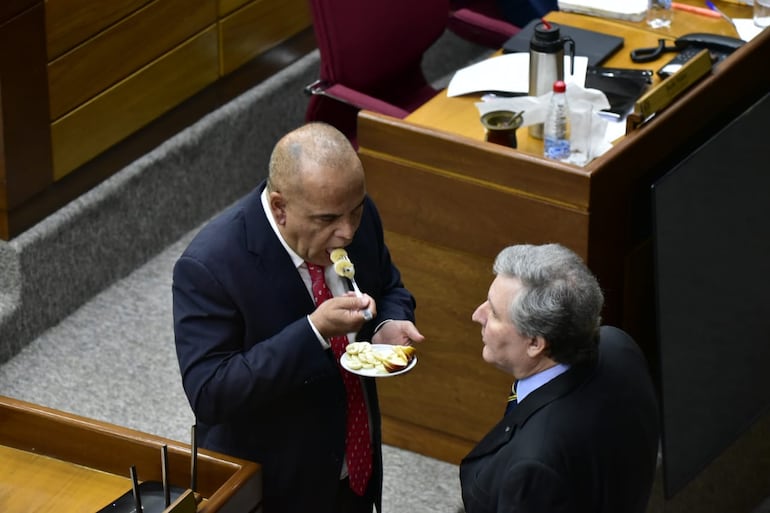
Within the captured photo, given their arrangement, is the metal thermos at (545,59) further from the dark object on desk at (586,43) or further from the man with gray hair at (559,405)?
the man with gray hair at (559,405)

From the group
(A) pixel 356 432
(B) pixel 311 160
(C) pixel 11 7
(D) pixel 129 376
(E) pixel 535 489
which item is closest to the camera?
(E) pixel 535 489

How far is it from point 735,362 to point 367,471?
4.32 feet

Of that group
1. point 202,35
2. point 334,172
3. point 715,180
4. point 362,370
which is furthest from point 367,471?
point 202,35

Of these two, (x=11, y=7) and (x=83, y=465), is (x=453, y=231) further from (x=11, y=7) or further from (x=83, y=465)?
(x=11, y=7)

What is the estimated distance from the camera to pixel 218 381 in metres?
2.38

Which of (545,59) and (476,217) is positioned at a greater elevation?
(545,59)

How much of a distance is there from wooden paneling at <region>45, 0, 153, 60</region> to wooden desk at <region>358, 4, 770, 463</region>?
1038 millimetres

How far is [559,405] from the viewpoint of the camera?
2.27m

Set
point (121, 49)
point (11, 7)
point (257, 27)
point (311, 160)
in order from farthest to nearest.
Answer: point (257, 27) < point (121, 49) < point (11, 7) < point (311, 160)

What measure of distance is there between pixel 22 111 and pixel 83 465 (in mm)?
1592

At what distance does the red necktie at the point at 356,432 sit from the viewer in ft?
8.47

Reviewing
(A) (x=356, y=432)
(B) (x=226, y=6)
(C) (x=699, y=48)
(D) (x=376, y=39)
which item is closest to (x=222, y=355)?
(A) (x=356, y=432)

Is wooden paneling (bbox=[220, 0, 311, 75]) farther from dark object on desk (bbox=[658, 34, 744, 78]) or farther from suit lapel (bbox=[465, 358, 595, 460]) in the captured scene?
suit lapel (bbox=[465, 358, 595, 460])

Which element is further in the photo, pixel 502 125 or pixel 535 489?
pixel 502 125
